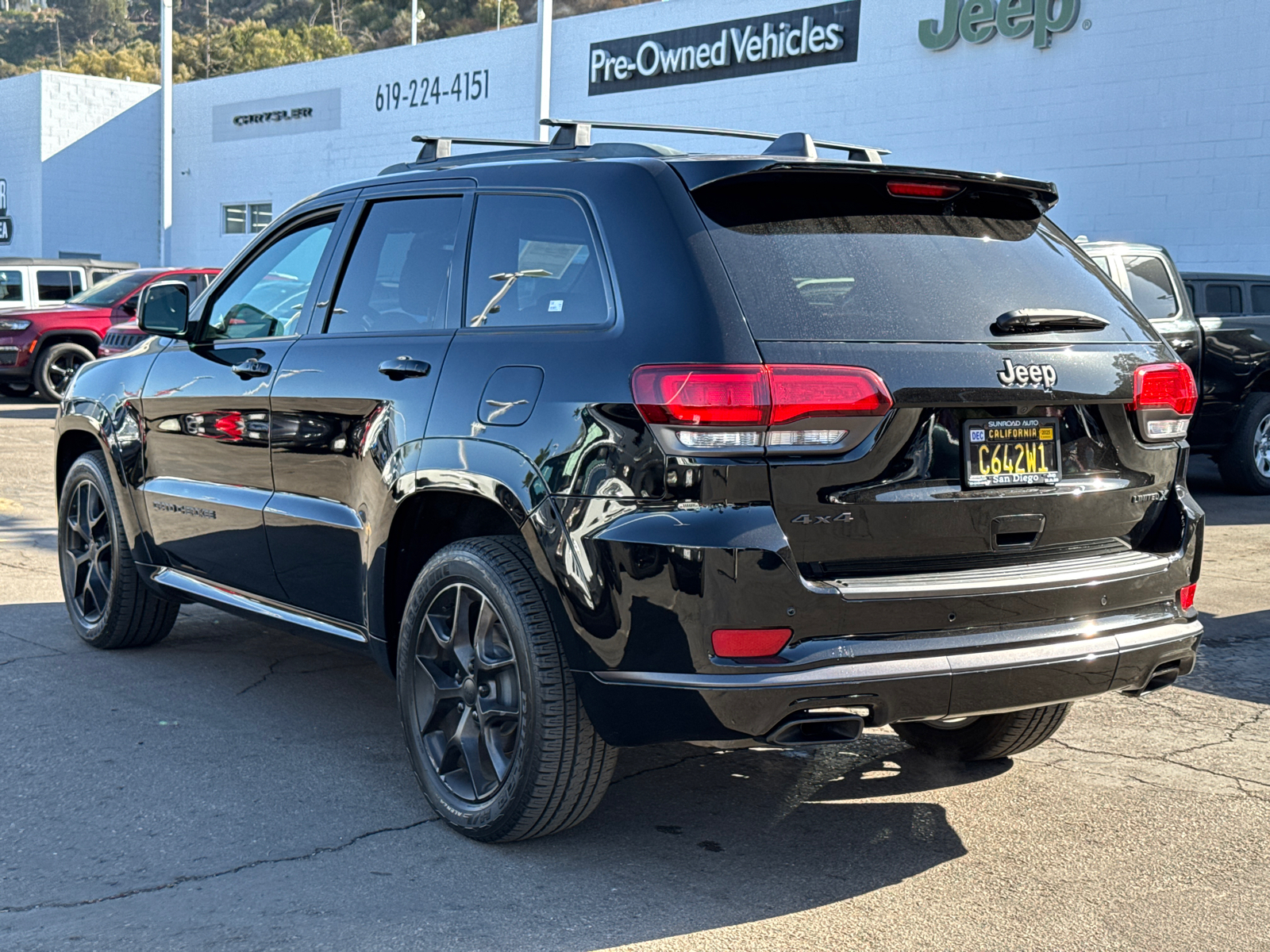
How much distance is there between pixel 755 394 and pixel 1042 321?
0.94 m

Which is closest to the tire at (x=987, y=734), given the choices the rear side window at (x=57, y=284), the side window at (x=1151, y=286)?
the side window at (x=1151, y=286)

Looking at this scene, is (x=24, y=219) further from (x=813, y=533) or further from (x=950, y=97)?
(x=813, y=533)

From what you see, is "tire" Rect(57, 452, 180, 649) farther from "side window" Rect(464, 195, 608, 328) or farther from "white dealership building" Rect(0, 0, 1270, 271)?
"white dealership building" Rect(0, 0, 1270, 271)

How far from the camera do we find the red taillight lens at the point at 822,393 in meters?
3.24

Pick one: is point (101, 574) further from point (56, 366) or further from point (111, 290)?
point (111, 290)

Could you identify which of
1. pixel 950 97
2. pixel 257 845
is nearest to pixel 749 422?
pixel 257 845

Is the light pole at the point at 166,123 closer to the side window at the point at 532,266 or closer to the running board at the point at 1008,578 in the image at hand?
the side window at the point at 532,266

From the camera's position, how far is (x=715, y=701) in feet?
10.7

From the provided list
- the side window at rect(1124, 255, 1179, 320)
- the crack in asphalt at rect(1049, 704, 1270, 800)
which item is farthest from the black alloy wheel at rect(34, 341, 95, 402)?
the crack in asphalt at rect(1049, 704, 1270, 800)

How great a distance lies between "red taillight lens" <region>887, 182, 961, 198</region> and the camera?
3.67 metres

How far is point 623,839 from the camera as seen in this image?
12.8ft

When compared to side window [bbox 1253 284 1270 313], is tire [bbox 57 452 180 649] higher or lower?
lower

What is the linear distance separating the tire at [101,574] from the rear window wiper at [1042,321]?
143 inches

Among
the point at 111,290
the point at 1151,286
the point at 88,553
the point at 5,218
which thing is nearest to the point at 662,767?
the point at 88,553
